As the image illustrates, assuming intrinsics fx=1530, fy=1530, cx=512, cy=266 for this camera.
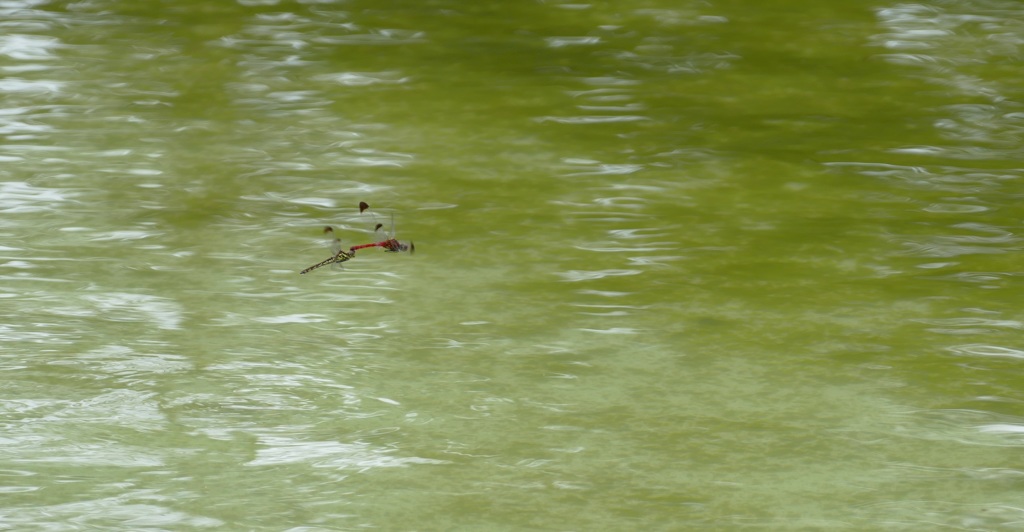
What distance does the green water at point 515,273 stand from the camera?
1.91 meters

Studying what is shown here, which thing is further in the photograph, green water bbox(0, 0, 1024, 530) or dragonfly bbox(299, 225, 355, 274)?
dragonfly bbox(299, 225, 355, 274)

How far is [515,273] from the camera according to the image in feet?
8.70

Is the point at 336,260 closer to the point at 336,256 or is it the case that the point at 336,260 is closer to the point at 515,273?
the point at 336,256

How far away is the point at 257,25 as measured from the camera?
172 inches

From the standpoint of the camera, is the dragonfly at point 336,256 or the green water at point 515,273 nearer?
the green water at point 515,273

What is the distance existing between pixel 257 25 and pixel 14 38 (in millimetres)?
667

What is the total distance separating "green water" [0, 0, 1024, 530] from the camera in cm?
191

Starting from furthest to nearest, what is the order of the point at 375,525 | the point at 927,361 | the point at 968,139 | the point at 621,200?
the point at 968,139
the point at 621,200
the point at 927,361
the point at 375,525

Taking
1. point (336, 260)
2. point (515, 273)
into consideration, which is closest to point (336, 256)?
point (336, 260)

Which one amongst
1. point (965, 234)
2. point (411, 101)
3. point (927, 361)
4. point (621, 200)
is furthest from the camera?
point (411, 101)

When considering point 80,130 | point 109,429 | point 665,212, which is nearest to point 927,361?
point 665,212

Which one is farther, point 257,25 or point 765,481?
point 257,25

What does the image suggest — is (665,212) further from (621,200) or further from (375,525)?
(375,525)

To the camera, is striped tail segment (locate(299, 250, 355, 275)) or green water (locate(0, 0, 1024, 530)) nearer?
green water (locate(0, 0, 1024, 530))
